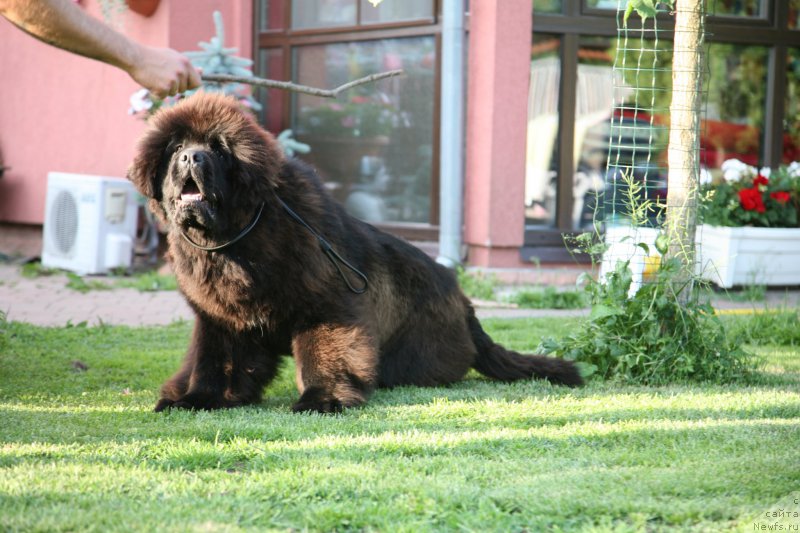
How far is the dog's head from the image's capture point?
12.6 feet

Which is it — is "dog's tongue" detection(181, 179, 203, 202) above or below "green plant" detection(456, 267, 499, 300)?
above

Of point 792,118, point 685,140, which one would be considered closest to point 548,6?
point 792,118

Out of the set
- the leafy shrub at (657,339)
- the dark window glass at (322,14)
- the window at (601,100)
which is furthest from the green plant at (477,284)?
the leafy shrub at (657,339)

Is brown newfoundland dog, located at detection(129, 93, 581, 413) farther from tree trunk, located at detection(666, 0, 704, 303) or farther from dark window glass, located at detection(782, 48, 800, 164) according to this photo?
dark window glass, located at detection(782, 48, 800, 164)

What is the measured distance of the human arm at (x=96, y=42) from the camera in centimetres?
335

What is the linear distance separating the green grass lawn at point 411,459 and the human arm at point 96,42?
4.52ft

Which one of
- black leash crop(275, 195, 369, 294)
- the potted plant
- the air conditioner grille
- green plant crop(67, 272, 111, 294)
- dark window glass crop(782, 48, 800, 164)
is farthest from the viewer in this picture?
the air conditioner grille

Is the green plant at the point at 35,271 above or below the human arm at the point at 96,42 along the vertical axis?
below

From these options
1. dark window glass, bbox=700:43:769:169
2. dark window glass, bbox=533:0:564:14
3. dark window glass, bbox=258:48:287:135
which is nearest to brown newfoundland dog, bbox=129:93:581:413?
dark window glass, bbox=533:0:564:14

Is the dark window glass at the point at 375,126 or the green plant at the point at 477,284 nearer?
the green plant at the point at 477,284

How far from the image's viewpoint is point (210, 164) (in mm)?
3805

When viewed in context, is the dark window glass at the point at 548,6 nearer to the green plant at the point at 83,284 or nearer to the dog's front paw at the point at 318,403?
the green plant at the point at 83,284

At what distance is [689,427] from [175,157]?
2.35 metres

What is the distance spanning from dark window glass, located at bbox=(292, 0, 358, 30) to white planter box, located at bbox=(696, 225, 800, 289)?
161 inches
